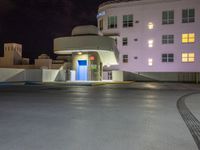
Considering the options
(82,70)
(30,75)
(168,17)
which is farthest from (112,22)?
(30,75)

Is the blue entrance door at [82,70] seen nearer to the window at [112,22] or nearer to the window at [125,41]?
the window at [125,41]

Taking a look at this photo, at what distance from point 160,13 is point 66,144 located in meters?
38.6

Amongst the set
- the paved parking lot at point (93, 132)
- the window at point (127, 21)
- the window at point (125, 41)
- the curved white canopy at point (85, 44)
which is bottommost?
the paved parking lot at point (93, 132)

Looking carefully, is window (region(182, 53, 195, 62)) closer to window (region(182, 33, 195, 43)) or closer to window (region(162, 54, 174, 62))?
window (region(162, 54, 174, 62))

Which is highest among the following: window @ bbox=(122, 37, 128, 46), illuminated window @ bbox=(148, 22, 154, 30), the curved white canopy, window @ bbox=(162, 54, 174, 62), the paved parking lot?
illuminated window @ bbox=(148, 22, 154, 30)

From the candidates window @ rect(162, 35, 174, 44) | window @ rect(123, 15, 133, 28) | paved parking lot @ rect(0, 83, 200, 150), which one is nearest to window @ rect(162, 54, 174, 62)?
window @ rect(162, 35, 174, 44)

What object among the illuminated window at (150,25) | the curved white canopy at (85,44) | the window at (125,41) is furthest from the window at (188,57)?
the curved white canopy at (85,44)

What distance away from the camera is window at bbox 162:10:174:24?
38694 mm

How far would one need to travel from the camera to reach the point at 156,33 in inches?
1555

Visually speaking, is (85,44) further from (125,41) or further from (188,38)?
(188,38)

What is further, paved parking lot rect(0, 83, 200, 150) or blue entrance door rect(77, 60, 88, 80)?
blue entrance door rect(77, 60, 88, 80)

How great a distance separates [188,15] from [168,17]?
331 cm

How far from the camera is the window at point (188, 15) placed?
123 feet

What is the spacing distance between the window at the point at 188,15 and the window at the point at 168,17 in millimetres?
1859
